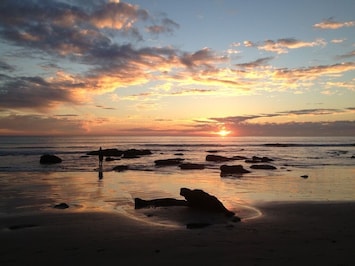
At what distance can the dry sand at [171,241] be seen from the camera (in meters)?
8.80

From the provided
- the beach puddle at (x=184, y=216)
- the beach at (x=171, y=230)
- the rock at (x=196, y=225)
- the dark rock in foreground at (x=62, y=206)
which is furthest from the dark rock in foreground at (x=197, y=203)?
the dark rock in foreground at (x=62, y=206)

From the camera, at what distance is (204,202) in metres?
15.5

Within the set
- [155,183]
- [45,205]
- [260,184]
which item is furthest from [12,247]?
[260,184]

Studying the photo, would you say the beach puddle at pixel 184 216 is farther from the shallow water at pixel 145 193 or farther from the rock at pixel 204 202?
the rock at pixel 204 202

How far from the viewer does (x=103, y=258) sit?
8.86 m

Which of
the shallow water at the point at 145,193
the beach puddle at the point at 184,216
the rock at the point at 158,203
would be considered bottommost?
the shallow water at the point at 145,193

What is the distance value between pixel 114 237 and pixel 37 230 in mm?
2899

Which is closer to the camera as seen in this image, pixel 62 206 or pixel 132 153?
pixel 62 206

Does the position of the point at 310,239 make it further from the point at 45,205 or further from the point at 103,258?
the point at 45,205

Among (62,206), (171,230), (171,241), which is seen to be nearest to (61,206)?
(62,206)

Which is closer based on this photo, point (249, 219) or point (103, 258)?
point (103, 258)

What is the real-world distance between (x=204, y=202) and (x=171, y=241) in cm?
523

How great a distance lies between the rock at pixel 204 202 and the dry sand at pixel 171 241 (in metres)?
1.73

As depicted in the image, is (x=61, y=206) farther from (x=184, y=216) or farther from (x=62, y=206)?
(x=184, y=216)
